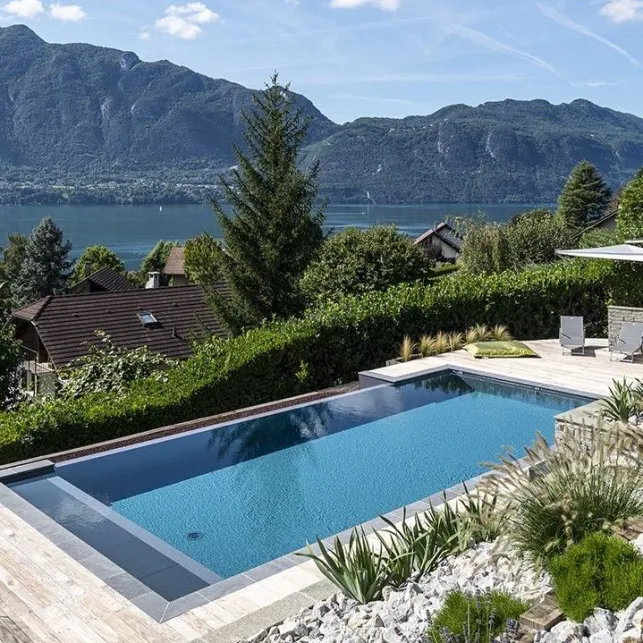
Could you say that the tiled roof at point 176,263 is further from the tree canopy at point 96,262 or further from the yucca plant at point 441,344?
the yucca plant at point 441,344

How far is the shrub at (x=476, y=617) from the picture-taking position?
3498 millimetres

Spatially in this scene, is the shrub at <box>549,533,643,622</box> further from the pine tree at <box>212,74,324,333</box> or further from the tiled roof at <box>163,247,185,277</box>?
the tiled roof at <box>163,247,185,277</box>

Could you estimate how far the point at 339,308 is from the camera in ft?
41.4

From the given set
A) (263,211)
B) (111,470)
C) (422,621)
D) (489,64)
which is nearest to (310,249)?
(263,211)

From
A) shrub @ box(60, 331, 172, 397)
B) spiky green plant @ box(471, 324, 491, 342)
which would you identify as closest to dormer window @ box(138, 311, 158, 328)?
shrub @ box(60, 331, 172, 397)

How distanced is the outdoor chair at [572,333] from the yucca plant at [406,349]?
2786 mm

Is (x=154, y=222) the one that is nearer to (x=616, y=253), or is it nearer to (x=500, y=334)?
(x=500, y=334)

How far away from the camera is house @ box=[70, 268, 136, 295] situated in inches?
1660

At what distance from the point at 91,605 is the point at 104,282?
41.6m

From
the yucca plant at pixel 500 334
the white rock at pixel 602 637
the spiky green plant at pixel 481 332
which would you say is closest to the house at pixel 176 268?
the spiky green plant at pixel 481 332

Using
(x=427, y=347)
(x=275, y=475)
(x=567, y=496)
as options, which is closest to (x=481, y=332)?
(x=427, y=347)

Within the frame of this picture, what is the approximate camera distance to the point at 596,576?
3699mm

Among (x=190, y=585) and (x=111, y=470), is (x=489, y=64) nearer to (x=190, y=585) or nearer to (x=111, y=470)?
(x=111, y=470)

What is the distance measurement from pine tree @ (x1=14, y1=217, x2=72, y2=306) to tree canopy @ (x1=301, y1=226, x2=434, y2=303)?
3398 cm
